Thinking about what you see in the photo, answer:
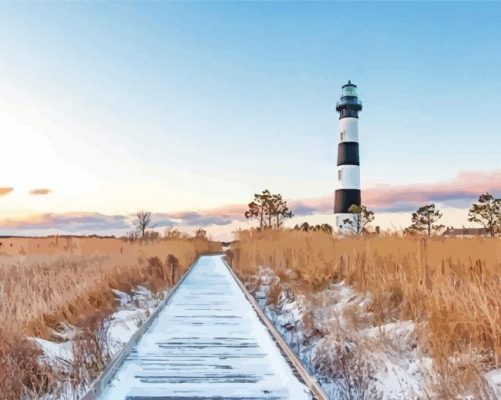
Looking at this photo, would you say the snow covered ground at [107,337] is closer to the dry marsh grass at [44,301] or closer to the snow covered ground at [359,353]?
the dry marsh grass at [44,301]

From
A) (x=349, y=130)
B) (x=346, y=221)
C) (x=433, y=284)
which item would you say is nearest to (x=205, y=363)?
(x=433, y=284)

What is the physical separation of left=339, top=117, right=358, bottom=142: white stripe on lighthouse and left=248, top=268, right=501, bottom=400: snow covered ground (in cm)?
2680

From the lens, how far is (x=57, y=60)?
12.9 m

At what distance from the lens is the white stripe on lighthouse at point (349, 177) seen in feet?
103

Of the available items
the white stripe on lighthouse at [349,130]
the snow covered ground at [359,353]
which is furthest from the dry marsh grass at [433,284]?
the white stripe on lighthouse at [349,130]

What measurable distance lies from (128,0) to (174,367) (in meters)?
10.7

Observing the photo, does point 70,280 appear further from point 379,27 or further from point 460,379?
point 379,27

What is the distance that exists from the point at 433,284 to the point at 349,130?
92.3 ft

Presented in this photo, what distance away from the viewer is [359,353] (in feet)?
14.4

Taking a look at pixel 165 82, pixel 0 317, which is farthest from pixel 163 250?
pixel 0 317

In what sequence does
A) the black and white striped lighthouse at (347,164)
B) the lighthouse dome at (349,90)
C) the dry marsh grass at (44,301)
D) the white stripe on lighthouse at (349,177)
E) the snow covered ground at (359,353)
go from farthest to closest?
1. the lighthouse dome at (349,90)
2. the white stripe on lighthouse at (349,177)
3. the black and white striped lighthouse at (347,164)
4. the dry marsh grass at (44,301)
5. the snow covered ground at (359,353)

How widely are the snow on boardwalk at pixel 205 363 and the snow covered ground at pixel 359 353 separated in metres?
0.34

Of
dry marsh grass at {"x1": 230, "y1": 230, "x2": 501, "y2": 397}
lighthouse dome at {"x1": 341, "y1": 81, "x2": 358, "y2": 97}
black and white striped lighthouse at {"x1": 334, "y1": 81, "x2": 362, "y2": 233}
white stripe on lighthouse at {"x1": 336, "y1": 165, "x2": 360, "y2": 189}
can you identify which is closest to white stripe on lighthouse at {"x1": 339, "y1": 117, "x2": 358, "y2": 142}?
black and white striped lighthouse at {"x1": 334, "y1": 81, "x2": 362, "y2": 233}

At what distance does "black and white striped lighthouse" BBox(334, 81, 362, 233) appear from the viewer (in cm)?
3125
